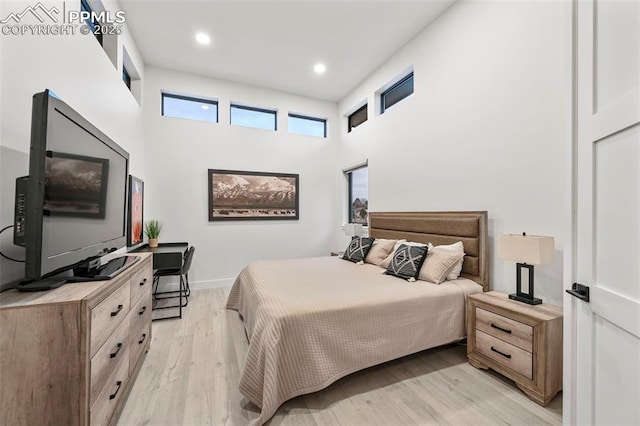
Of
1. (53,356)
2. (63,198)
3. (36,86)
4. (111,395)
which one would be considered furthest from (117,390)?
(36,86)

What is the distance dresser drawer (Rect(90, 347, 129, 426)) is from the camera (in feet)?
4.09

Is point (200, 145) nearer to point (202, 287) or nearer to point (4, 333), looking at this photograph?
point (202, 287)

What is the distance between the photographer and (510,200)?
2.41 m

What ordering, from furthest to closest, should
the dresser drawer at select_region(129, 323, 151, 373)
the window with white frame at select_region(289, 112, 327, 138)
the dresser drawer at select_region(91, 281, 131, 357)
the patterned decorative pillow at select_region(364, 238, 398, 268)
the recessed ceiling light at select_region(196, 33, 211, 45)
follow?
the window with white frame at select_region(289, 112, 327, 138) → the recessed ceiling light at select_region(196, 33, 211, 45) → the patterned decorative pillow at select_region(364, 238, 398, 268) → the dresser drawer at select_region(129, 323, 151, 373) → the dresser drawer at select_region(91, 281, 131, 357)

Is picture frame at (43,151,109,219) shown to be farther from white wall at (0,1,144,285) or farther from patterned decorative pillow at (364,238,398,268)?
patterned decorative pillow at (364,238,398,268)

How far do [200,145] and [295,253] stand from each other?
105 inches

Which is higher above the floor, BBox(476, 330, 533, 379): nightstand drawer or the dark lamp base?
the dark lamp base

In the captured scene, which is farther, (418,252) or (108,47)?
(108,47)

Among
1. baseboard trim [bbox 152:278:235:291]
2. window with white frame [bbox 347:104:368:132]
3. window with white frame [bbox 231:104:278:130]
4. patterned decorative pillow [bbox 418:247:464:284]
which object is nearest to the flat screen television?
patterned decorative pillow [bbox 418:247:464:284]

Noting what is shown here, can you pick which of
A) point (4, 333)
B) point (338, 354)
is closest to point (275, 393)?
→ point (338, 354)

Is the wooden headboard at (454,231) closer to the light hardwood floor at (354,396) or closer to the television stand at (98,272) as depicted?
the light hardwood floor at (354,396)

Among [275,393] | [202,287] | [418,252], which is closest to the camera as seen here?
[275,393]

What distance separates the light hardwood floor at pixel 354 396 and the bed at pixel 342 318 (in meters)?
0.17

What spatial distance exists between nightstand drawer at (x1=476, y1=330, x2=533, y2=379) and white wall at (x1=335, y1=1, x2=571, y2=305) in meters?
0.56
